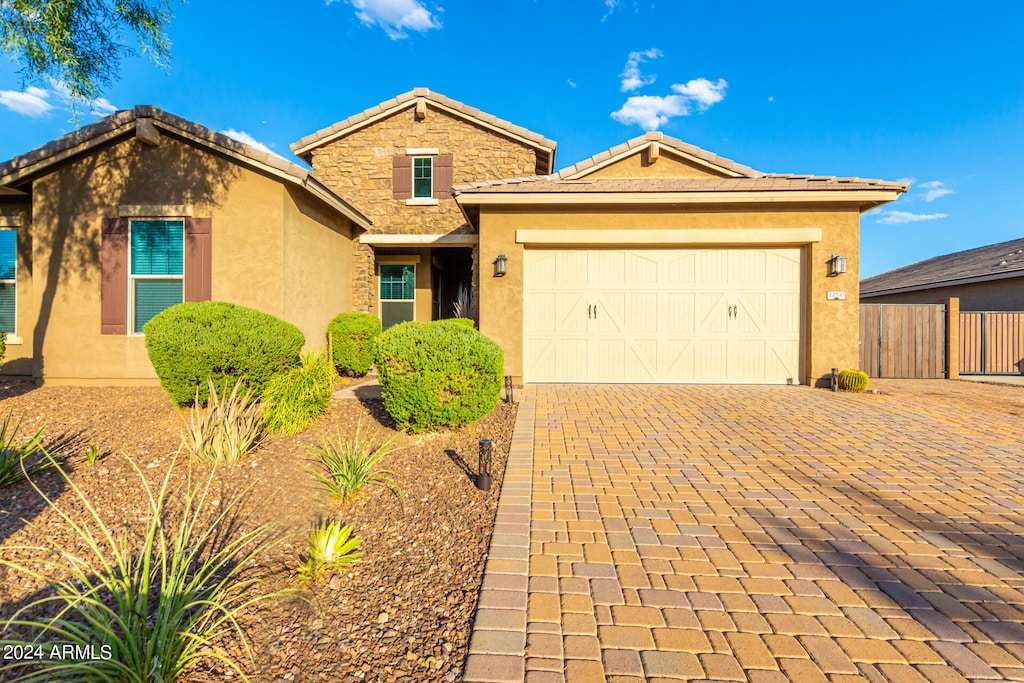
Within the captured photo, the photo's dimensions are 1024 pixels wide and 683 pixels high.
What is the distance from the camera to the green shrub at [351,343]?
952cm

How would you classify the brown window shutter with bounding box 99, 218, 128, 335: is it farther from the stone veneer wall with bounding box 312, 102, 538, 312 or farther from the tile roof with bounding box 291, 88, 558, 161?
the tile roof with bounding box 291, 88, 558, 161

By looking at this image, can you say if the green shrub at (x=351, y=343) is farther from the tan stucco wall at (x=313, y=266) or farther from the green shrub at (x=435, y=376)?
the green shrub at (x=435, y=376)

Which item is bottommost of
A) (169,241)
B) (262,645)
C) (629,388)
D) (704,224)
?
(262,645)

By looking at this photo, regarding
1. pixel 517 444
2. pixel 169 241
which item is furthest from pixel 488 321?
pixel 169 241

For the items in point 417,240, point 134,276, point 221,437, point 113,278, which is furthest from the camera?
point 417,240

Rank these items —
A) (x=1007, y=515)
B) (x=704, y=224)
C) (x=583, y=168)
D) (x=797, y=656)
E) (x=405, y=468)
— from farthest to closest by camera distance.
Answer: (x=583, y=168), (x=704, y=224), (x=405, y=468), (x=1007, y=515), (x=797, y=656)

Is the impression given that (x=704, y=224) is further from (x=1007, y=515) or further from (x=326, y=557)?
(x=326, y=557)

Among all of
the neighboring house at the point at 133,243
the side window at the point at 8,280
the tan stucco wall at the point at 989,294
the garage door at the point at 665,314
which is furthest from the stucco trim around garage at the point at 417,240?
the tan stucco wall at the point at 989,294

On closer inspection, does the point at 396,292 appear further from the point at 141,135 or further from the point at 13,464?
the point at 13,464

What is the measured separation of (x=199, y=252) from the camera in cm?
Answer: 774

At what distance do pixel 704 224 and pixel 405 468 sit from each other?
24.0 feet

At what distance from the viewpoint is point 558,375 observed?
8.80 meters

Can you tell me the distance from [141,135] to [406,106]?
22.6 ft

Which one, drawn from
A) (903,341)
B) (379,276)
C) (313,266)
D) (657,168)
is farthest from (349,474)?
(903,341)
